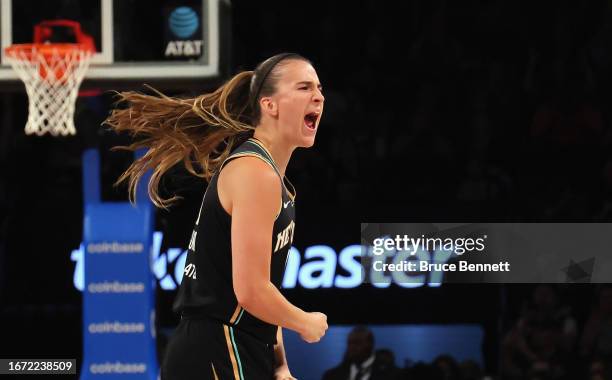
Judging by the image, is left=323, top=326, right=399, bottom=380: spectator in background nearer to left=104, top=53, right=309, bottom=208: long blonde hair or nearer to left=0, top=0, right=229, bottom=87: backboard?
left=0, top=0, right=229, bottom=87: backboard

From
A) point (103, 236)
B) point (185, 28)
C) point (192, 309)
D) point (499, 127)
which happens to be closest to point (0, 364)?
point (103, 236)

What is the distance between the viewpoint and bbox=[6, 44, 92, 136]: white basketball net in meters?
6.15

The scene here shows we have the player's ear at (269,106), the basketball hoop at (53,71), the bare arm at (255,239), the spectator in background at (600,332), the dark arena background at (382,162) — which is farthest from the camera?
the spectator in background at (600,332)

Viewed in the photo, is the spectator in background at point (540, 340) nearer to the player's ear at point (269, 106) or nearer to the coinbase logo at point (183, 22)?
the coinbase logo at point (183, 22)

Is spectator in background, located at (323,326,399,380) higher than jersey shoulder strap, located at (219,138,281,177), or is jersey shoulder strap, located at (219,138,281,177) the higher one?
jersey shoulder strap, located at (219,138,281,177)

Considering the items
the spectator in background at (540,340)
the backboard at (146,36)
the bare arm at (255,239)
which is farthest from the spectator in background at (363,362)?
the bare arm at (255,239)

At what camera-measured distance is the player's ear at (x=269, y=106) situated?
119 inches

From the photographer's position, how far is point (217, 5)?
6.23 metres

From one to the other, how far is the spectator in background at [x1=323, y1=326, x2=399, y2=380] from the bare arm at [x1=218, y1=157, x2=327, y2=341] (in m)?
4.58

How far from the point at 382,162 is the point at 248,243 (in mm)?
5664

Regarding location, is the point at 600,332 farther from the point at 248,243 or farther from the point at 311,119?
the point at 248,243

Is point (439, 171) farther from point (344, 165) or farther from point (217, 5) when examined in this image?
point (217, 5)

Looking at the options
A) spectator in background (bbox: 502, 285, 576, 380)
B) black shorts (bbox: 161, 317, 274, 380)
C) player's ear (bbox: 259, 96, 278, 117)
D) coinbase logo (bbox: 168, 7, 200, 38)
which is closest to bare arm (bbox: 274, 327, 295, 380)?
black shorts (bbox: 161, 317, 274, 380)

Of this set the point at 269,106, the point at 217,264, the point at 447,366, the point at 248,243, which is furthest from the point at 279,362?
the point at 447,366
